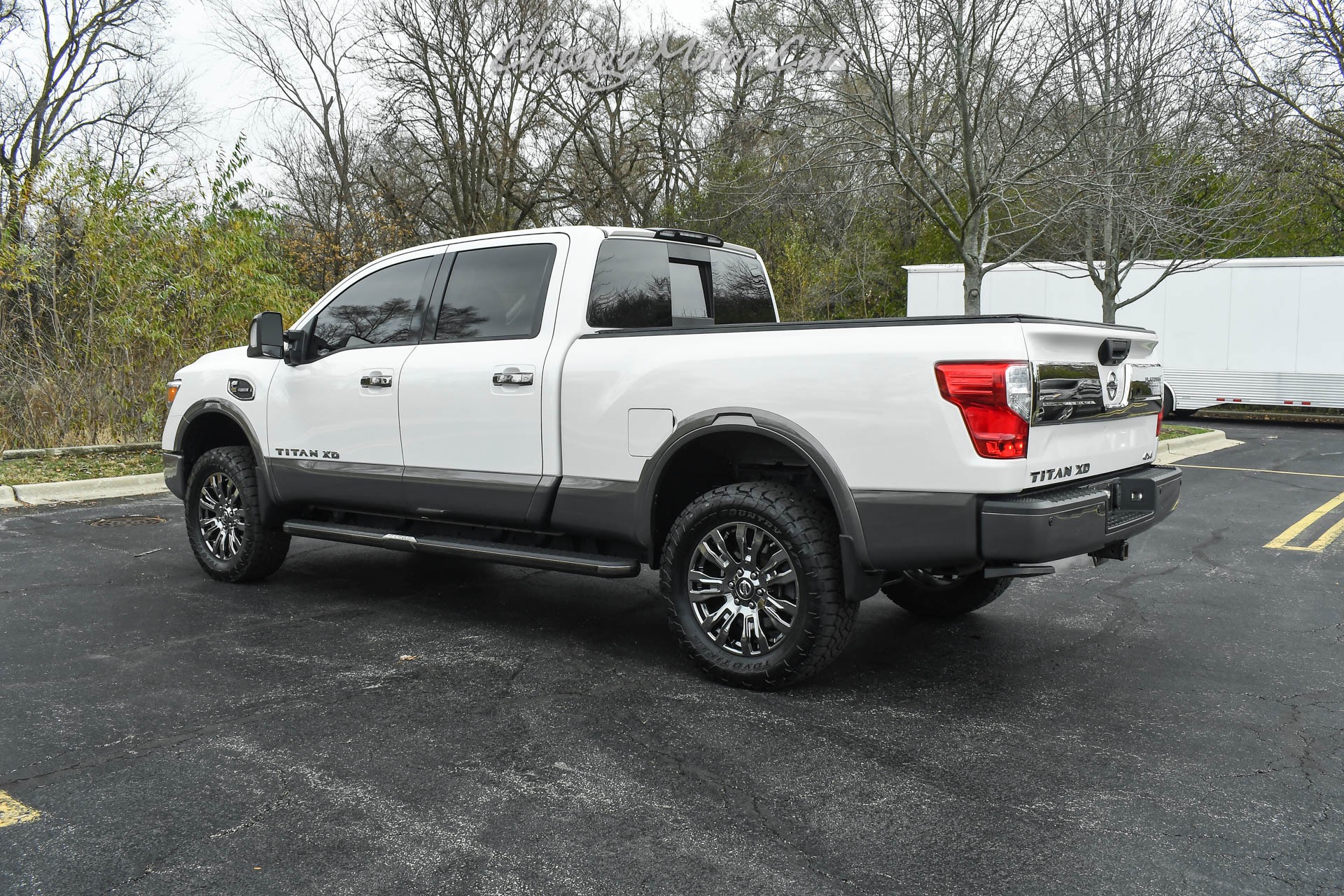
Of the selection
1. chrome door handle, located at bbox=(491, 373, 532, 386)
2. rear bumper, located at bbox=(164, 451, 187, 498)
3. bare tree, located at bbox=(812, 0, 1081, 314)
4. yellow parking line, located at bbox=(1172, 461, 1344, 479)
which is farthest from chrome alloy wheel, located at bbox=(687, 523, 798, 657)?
yellow parking line, located at bbox=(1172, 461, 1344, 479)

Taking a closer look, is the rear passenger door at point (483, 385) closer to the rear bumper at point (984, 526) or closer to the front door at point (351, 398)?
the front door at point (351, 398)

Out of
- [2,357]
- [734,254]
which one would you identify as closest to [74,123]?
[2,357]

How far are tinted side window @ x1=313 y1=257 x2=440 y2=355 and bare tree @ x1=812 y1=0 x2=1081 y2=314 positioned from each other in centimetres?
659

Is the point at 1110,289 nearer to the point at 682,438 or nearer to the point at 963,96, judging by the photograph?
the point at 963,96

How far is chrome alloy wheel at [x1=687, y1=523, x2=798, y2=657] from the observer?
14.5ft

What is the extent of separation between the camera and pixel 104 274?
12336 millimetres

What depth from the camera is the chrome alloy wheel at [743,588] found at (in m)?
4.41

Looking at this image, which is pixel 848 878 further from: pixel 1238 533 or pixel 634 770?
pixel 1238 533

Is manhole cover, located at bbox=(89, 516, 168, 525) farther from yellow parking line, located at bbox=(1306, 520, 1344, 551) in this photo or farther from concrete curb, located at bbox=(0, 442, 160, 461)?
yellow parking line, located at bbox=(1306, 520, 1344, 551)

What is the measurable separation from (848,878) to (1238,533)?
6951 mm

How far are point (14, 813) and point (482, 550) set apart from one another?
2.38m

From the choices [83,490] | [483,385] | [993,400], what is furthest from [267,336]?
[83,490]

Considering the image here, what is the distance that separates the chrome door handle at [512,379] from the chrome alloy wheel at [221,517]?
7.39 feet
